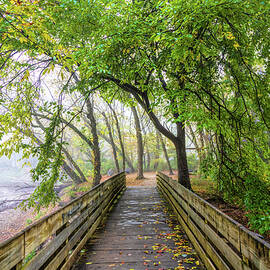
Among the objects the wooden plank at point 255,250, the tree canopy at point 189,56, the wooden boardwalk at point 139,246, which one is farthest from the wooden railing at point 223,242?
the tree canopy at point 189,56

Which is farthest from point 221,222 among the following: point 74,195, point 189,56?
point 74,195

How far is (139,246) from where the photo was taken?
3891 millimetres

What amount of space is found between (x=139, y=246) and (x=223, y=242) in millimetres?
1969

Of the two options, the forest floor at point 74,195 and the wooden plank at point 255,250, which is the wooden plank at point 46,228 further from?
the forest floor at point 74,195

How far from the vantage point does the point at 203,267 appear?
299 cm

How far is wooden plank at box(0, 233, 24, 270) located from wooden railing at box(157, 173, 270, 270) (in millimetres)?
2014

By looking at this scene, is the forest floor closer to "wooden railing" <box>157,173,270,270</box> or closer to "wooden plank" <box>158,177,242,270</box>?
"wooden railing" <box>157,173,270,270</box>

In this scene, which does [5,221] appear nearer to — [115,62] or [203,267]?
[115,62]

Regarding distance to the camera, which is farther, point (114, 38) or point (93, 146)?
point (93, 146)

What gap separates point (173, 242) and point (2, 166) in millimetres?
62285

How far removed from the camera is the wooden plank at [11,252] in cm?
160

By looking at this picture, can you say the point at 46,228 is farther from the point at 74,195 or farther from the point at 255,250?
the point at 74,195

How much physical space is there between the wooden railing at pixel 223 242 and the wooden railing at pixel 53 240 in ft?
6.57

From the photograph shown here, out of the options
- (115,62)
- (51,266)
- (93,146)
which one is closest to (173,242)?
(51,266)
